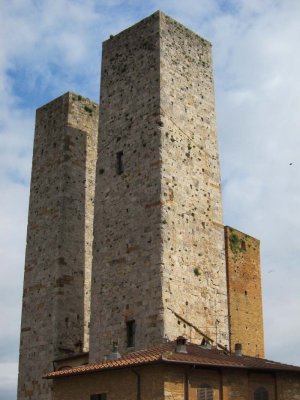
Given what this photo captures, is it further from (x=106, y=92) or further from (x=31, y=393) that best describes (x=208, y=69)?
(x=31, y=393)

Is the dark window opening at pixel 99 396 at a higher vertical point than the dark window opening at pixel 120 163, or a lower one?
lower

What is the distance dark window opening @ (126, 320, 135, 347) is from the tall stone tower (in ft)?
0.09

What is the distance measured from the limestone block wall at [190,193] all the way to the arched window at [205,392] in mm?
3424

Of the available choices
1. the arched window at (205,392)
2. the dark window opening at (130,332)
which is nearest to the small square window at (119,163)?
the dark window opening at (130,332)

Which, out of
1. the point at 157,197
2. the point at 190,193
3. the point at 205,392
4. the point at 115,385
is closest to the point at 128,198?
the point at 157,197

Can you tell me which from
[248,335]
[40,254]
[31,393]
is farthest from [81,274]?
[248,335]

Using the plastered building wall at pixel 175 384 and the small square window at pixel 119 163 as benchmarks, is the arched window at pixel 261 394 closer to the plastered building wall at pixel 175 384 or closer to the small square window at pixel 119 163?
the plastered building wall at pixel 175 384

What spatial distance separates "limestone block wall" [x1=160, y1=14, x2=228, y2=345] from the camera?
21484 mm

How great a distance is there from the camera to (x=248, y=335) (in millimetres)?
26141

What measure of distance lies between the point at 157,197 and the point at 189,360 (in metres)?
6.85

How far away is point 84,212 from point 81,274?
2.75m

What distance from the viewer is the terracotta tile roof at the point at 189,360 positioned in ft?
53.4

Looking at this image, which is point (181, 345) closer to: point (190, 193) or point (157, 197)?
point (157, 197)

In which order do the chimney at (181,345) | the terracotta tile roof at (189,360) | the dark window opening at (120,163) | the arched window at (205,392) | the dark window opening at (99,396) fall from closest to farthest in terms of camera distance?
the terracotta tile roof at (189,360) < the arched window at (205,392) < the chimney at (181,345) < the dark window opening at (99,396) < the dark window opening at (120,163)
